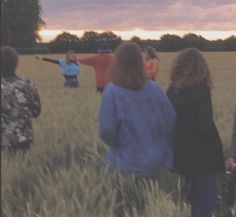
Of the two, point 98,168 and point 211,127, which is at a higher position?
point 211,127

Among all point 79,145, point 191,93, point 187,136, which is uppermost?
point 191,93

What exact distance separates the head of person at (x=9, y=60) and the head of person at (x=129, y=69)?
1.03 m

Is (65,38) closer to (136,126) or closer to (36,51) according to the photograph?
(36,51)

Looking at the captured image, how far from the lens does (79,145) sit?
6395mm

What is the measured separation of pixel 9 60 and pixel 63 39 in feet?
212

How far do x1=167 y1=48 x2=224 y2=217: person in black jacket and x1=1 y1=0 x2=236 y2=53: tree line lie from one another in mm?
36838

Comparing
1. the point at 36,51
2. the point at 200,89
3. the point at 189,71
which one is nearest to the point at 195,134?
the point at 200,89

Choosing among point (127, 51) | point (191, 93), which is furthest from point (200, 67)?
point (127, 51)

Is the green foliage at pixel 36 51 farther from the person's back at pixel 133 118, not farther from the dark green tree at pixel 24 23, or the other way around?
the person's back at pixel 133 118

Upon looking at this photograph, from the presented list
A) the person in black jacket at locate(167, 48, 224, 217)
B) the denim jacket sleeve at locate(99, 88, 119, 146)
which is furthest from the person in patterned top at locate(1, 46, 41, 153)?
the person in black jacket at locate(167, 48, 224, 217)

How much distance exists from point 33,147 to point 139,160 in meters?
1.48

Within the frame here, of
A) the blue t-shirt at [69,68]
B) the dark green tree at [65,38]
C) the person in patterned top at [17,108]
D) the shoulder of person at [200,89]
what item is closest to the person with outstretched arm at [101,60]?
the blue t-shirt at [69,68]

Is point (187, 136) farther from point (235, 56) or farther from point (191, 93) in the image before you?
point (235, 56)

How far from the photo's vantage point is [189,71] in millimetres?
4738
